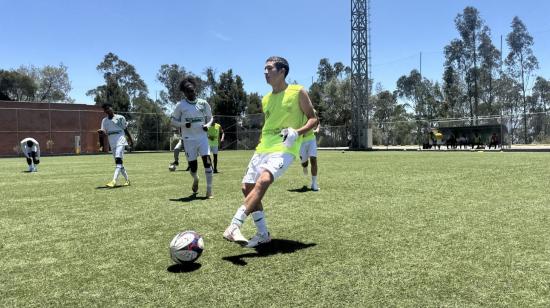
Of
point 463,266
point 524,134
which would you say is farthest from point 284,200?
point 524,134

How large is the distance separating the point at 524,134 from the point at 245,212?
40.2 m

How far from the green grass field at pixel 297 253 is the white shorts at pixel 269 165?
30.4 inches

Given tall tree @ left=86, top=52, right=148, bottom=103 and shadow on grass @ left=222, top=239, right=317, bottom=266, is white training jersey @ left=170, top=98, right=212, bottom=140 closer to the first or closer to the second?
shadow on grass @ left=222, top=239, right=317, bottom=266

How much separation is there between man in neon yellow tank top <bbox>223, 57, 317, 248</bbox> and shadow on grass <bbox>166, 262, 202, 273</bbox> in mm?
717

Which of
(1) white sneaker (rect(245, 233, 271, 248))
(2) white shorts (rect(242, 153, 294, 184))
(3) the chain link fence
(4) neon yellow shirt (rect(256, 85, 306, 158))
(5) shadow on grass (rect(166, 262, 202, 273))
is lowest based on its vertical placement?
(5) shadow on grass (rect(166, 262, 202, 273))

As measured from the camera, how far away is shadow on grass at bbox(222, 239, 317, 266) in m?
4.32

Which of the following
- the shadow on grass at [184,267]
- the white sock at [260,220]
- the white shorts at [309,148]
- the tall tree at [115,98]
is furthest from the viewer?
the tall tree at [115,98]

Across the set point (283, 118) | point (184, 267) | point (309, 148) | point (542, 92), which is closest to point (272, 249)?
point (184, 267)

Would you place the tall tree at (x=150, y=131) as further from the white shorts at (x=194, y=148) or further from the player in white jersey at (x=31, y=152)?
the white shorts at (x=194, y=148)

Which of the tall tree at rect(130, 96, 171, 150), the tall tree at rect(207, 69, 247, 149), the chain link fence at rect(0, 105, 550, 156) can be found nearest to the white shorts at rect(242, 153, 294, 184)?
the chain link fence at rect(0, 105, 550, 156)

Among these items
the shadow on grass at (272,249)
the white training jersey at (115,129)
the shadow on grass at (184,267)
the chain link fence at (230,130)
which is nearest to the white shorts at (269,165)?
the shadow on grass at (272,249)

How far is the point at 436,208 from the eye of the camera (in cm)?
688

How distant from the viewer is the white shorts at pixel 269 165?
4680mm

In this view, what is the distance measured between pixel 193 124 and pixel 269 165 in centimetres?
470
